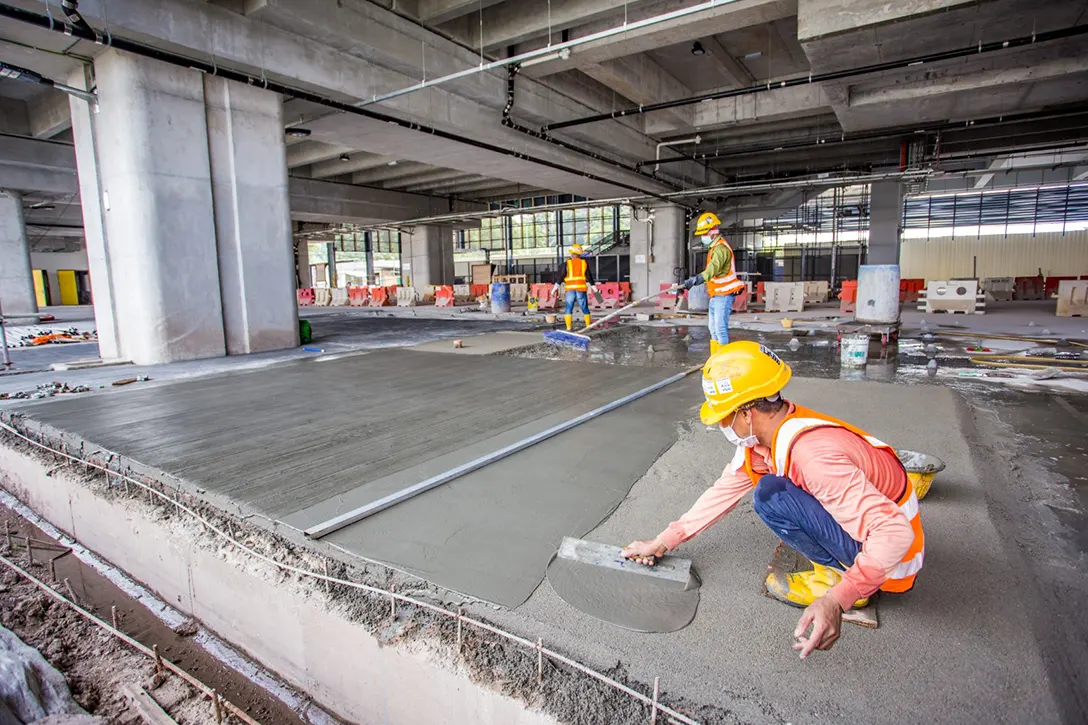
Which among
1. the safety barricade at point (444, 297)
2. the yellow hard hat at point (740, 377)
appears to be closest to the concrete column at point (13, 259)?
the safety barricade at point (444, 297)

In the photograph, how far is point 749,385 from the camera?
1.92m

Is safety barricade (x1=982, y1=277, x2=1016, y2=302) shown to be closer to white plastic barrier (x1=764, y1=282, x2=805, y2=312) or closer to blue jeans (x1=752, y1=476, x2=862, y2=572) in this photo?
white plastic barrier (x1=764, y1=282, x2=805, y2=312)

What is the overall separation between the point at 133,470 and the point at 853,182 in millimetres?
17769

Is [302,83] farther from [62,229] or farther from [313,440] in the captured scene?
[62,229]

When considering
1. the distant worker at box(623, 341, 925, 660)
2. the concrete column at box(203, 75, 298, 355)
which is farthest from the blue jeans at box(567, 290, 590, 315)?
the distant worker at box(623, 341, 925, 660)

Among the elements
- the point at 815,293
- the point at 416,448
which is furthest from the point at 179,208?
the point at 815,293

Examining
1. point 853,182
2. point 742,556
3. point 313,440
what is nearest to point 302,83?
point 313,440

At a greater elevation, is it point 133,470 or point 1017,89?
point 1017,89

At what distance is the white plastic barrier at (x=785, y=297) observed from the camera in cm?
1759

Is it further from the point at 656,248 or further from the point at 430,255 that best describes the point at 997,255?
the point at 430,255

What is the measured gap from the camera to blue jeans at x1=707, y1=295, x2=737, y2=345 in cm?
722

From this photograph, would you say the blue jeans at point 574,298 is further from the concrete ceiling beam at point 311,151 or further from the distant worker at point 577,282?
the concrete ceiling beam at point 311,151

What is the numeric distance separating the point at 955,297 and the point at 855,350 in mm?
11589

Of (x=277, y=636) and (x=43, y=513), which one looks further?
(x=43, y=513)
